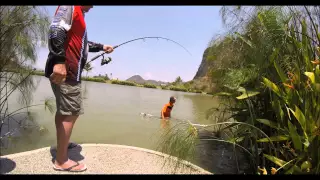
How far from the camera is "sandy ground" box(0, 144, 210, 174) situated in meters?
3.15

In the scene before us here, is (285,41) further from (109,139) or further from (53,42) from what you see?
(109,139)

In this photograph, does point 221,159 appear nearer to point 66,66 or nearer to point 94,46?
point 94,46

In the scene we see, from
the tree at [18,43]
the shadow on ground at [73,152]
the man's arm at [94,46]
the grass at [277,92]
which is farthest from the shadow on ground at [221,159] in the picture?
the tree at [18,43]

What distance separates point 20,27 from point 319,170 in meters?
4.56

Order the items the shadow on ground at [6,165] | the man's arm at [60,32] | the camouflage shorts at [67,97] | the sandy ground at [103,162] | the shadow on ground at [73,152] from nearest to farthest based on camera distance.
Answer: the man's arm at [60,32] → the camouflage shorts at [67,97] → the shadow on ground at [6,165] → the sandy ground at [103,162] → the shadow on ground at [73,152]

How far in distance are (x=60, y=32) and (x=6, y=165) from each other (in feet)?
4.91

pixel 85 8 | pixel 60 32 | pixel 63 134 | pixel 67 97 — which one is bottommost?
pixel 63 134

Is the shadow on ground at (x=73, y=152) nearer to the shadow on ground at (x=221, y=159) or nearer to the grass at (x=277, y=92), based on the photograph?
the grass at (x=277, y=92)

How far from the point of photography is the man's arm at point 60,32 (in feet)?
8.80

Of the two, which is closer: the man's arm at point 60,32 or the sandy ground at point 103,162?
the man's arm at point 60,32

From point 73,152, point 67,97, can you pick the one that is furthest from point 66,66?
point 73,152

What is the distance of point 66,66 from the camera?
2.87 metres
